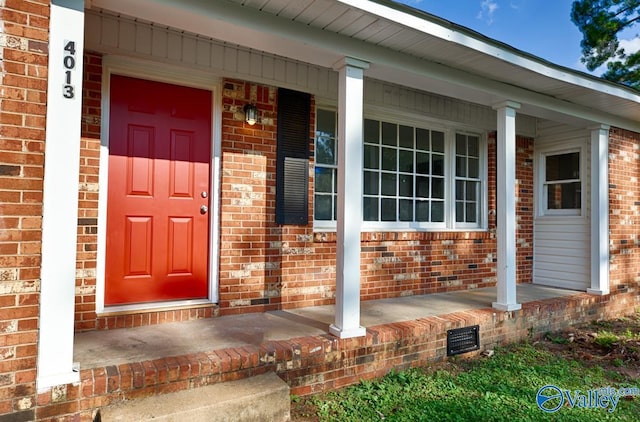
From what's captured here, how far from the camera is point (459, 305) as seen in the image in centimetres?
424

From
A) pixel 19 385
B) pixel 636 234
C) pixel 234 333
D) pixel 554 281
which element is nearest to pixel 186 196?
pixel 234 333

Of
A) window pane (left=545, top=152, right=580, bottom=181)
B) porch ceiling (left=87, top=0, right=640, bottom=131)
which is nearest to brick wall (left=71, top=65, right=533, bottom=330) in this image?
porch ceiling (left=87, top=0, right=640, bottom=131)

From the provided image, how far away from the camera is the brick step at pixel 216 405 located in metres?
2.10

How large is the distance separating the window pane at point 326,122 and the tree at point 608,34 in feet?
28.1

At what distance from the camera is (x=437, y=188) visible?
17.1ft

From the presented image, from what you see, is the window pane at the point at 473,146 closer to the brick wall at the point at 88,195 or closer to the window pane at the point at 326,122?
the window pane at the point at 326,122

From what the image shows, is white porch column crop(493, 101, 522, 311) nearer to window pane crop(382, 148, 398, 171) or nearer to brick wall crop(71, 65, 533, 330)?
brick wall crop(71, 65, 533, 330)

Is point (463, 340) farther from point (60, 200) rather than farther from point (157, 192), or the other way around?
point (60, 200)

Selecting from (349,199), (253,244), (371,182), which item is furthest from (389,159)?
(253,244)

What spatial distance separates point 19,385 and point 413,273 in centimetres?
386

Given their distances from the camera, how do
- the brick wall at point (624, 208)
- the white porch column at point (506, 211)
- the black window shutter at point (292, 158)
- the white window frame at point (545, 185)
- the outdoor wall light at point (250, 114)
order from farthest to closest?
the white window frame at point (545, 185) < the brick wall at point (624, 208) < the white porch column at point (506, 211) < the black window shutter at point (292, 158) < the outdoor wall light at point (250, 114)

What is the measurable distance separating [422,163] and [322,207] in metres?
1.62

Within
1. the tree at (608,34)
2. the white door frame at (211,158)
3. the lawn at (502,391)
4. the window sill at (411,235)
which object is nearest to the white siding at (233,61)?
the white door frame at (211,158)

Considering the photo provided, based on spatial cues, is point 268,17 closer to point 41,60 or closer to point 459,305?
point 41,60
